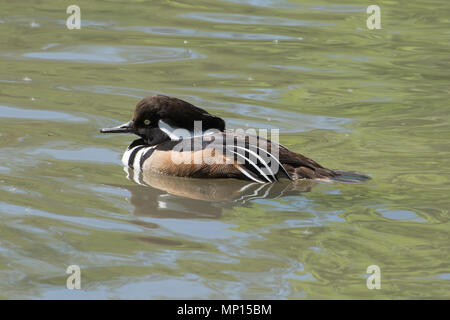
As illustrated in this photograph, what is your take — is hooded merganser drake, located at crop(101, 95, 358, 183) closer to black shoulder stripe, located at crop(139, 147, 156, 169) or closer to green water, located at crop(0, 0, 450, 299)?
black shoulder stripe, located at crop(139, 147, 156, 169)

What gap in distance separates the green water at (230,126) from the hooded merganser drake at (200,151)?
0.18 m

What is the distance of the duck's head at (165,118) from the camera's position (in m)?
9.51

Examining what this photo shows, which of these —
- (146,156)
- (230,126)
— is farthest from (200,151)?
(230,126)

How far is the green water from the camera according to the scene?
683 cm

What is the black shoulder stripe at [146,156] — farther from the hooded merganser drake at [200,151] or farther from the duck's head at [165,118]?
the duck's head at [165,118]

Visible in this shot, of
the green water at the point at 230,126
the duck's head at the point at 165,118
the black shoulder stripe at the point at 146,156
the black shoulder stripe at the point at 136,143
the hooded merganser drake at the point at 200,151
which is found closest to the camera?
the green water at the point at 230,126

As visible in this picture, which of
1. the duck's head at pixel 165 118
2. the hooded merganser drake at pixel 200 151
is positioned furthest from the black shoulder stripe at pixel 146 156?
the duck's head at pixel 165 118

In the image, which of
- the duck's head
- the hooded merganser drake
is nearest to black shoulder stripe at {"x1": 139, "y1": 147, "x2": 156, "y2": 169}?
the hooded merganser drake

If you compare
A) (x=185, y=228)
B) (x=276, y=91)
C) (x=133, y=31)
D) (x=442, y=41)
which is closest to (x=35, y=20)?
(x=133, y=31)

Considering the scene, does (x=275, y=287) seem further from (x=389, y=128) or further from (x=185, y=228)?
(x=389, y=128)

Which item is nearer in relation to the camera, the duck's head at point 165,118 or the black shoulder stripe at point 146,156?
the black shoulder stripe at point 146,156
